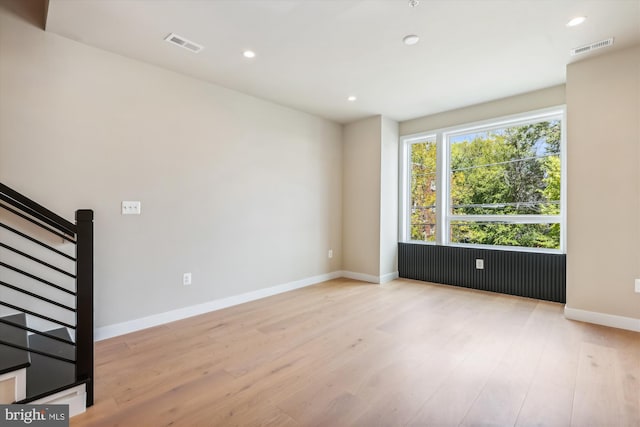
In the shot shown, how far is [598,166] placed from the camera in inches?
118

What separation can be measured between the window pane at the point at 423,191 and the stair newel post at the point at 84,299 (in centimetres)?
434

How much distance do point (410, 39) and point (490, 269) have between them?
3.17 metres

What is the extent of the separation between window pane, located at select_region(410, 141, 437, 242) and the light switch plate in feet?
12.9

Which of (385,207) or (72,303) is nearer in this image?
(72,303)

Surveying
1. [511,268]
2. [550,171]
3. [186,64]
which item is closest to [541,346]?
[511,268]

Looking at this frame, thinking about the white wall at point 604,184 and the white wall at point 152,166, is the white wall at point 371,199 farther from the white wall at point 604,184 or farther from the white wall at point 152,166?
the white wall at point 604,184

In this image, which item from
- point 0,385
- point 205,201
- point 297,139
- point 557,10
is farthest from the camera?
point 297,139

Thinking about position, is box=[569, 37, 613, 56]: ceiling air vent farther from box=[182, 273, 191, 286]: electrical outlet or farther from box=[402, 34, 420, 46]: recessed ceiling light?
box=[182, 273, 191, 286]: electrical outlet

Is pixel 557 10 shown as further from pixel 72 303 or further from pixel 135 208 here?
pixel 72 303

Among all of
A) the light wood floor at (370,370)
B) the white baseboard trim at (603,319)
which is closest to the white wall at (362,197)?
the light wood floor at (370,370)

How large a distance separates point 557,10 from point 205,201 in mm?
3519

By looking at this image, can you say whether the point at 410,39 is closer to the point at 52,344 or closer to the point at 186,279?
the point at 186,279

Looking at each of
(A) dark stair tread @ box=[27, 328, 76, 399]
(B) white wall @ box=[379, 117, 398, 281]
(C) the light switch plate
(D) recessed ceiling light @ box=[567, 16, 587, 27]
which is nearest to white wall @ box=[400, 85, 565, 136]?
(B) white wall @ box=[379, 117, 398, 281]

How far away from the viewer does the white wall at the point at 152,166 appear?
2.42 meters
